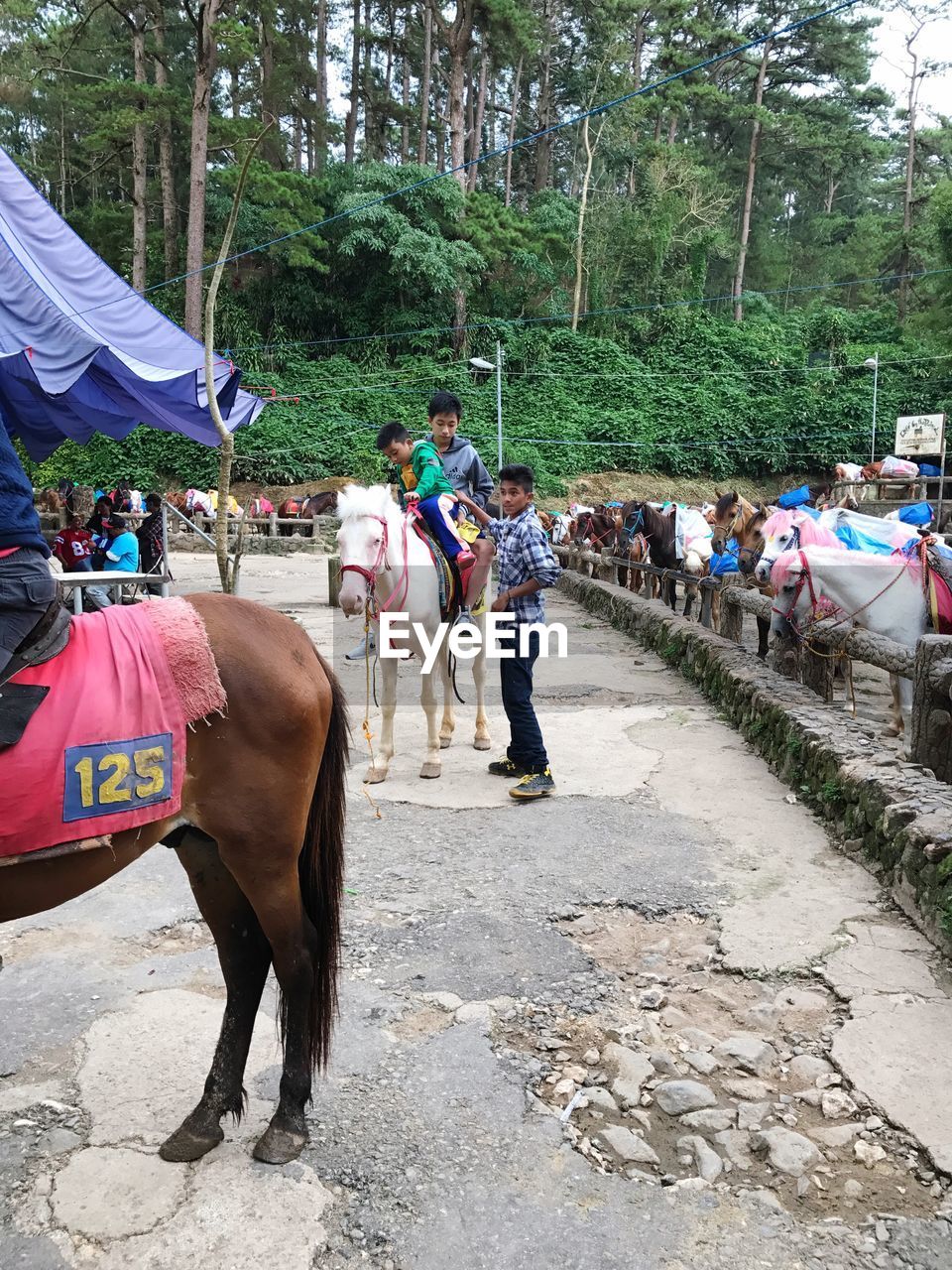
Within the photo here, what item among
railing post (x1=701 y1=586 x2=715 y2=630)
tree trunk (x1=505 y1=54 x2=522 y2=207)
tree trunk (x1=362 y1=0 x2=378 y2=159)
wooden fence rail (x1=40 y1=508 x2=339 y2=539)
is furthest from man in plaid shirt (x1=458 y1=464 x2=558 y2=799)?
tree trunk (x1=505 y1=54 x2=522 y2=207)

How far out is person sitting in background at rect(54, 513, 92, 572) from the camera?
10.3 metres

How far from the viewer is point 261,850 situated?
2.32 meters

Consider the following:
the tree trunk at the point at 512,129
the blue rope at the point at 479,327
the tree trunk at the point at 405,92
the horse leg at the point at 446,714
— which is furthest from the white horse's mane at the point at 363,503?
the tree trunk at the point at 512,129

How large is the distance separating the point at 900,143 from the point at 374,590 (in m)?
53.4

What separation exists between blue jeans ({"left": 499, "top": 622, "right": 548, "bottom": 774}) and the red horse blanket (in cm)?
309

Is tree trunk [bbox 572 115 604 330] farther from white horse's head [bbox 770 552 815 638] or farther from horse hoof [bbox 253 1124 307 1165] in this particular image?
horse hoof [bbox 253 1124 307 1165]

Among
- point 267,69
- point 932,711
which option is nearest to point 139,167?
point 267,69

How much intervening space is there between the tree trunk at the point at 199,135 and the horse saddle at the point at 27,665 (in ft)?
44.2

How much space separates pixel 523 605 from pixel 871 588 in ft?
9.09

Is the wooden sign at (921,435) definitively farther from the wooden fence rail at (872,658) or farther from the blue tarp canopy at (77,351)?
the blue tarp canopy at (77,351)

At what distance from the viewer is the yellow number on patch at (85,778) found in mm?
2045

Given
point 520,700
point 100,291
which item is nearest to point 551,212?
point 100,291

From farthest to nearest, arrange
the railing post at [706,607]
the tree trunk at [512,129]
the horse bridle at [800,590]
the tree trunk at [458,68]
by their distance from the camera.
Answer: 1. the tree trunk at [512,129]
2. the tree trunk at [458,68]
3. the railing post at [706,607]
4. the horse bridle at [800,590]

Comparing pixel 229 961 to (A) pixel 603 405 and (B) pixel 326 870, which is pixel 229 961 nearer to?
(B) pixel 326 870
